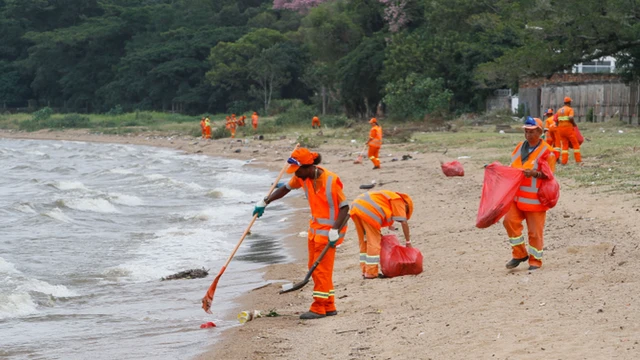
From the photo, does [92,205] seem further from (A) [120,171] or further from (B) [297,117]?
(B) [297,117]

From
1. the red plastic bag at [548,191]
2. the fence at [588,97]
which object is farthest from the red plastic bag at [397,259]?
the fence at [588,97]

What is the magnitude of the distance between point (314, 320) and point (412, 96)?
110ft

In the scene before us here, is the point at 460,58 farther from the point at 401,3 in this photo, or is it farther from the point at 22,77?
the point at 22,77

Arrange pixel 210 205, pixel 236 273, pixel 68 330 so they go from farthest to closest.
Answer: pixel 210 205 < pixel 236 273 < pixel 68 330

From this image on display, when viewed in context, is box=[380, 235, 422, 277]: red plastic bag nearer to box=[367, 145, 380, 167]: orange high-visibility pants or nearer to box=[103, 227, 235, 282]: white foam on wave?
box=[103, 227, 235, 282]: white foam on wave

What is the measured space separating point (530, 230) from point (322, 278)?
1918 millimetres

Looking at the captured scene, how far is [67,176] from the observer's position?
33500 millimetres

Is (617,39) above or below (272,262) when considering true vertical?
above

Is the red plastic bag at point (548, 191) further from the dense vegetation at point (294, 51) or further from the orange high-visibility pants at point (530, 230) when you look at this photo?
the dense vegetation at point (294, 51)

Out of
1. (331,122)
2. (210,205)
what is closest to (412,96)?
(331,122)

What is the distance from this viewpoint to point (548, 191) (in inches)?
320

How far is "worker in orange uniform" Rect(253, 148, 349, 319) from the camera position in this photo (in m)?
7.90

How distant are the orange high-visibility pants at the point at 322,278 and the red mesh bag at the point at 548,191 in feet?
6.24

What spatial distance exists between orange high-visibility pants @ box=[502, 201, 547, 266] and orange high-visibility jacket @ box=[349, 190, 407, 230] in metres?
1.23
